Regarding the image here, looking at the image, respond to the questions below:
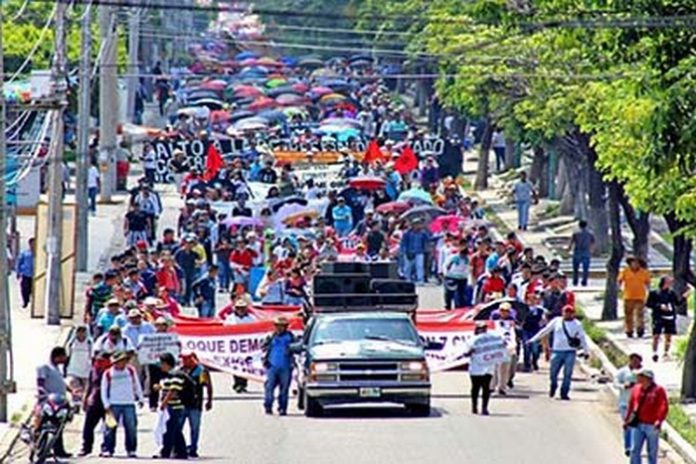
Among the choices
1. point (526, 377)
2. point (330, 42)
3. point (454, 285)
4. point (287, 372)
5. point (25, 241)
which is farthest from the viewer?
point (330, 42)

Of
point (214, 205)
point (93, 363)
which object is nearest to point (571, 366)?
point (93, 363)

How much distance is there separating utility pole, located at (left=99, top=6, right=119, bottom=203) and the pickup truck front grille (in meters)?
32.6

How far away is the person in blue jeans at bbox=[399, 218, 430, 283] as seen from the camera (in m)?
50.4

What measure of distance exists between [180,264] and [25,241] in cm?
1037

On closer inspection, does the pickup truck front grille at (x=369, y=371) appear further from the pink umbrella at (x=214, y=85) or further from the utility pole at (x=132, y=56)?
the pink umbrella at (x=214, y=85)

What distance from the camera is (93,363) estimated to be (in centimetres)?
3080

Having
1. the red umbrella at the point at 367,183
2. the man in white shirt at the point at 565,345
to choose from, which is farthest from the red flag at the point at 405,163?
the man in white shirt at the point at 565,345

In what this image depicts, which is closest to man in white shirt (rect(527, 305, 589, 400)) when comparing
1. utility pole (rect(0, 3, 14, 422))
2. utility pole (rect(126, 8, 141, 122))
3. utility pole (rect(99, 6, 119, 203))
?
utility pole (rect(0, 3, 14, 422))

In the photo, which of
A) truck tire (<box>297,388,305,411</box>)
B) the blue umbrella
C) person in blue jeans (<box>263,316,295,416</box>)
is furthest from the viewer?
the blue umbrella

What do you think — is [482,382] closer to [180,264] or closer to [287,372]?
[287,372]

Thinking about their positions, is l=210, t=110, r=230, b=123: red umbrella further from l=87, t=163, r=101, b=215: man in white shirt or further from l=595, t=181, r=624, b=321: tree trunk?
l=595, t=181, r=624, b=321: tree trunk

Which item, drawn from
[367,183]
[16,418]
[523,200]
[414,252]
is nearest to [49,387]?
[16,418]

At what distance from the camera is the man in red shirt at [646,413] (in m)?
27.0

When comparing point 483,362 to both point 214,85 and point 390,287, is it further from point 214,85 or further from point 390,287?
point 214,85
